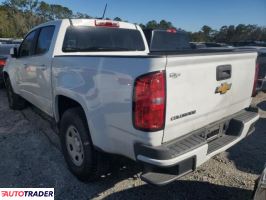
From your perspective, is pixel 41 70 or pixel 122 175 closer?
pixel 122 175

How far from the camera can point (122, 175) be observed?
→ 12.1ft

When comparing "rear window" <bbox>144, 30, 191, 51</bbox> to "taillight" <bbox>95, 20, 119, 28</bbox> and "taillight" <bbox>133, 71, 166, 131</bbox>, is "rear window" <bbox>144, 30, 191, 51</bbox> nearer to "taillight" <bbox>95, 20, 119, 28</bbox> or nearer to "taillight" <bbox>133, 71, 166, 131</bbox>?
"taillight" <bbox>95, 20, 119, 28</bbox>

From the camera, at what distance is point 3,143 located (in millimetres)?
4719

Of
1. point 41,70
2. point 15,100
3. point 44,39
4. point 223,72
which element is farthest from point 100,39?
point 15,100

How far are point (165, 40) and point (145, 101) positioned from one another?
7.56m

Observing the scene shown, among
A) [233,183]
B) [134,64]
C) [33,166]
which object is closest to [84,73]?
Result: [134,64]

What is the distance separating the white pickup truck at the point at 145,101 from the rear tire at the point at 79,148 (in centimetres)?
1

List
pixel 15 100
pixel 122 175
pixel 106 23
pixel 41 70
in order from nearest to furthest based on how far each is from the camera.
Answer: pixel 122 175 → pixel 41 70 → pixel 106 23 → pixel 15 100

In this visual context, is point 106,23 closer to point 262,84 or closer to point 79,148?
point 79,148

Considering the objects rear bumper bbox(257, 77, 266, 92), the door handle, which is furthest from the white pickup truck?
rear bumper bbox(257, 77, 266, 92)

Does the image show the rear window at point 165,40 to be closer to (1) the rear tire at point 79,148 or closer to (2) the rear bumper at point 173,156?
(1) the rear tire at point 79,148

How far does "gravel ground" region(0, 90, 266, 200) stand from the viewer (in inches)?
130

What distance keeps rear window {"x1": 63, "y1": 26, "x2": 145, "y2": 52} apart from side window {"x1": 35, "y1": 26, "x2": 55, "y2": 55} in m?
0.32

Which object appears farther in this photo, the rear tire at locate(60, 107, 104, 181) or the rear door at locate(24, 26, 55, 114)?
the rear door at locate(24, 26, 55, 114)
